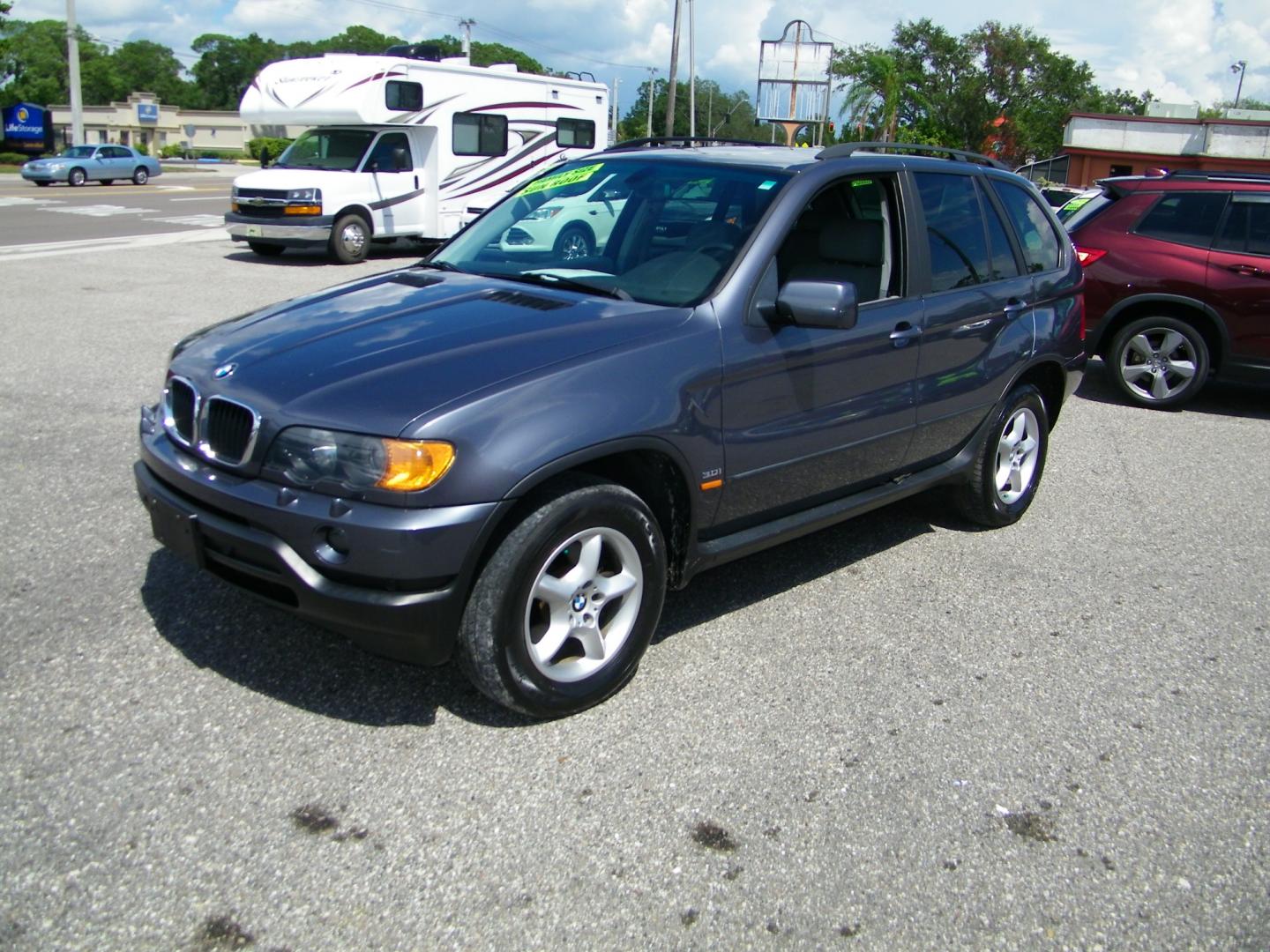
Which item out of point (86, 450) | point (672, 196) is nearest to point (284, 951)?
point (672, 196)

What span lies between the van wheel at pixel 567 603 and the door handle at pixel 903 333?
1.46 m

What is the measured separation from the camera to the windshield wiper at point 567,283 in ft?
13.4

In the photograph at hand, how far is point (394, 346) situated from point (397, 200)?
13992 millimetres

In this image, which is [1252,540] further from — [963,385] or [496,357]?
[496,357]

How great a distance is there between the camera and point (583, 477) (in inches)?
139

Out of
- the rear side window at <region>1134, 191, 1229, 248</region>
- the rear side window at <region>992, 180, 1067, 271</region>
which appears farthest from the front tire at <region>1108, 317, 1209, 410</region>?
the rear side window at <region>992, 180, 1067, 271</region>

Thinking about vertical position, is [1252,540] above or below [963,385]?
below

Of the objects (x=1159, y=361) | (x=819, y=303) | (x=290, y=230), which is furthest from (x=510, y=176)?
(x=819, y=303)

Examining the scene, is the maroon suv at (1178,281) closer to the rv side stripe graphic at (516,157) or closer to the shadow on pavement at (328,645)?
the shadow on pavement at (328,645)

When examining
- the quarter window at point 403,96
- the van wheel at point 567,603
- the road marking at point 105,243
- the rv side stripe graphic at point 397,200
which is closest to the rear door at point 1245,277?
the van wheel at point 567,603

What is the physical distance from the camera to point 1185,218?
29.0 feet

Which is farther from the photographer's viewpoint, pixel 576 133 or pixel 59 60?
pixel 59 60

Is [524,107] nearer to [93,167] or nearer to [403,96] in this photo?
[403,96]

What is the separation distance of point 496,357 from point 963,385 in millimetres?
2491
